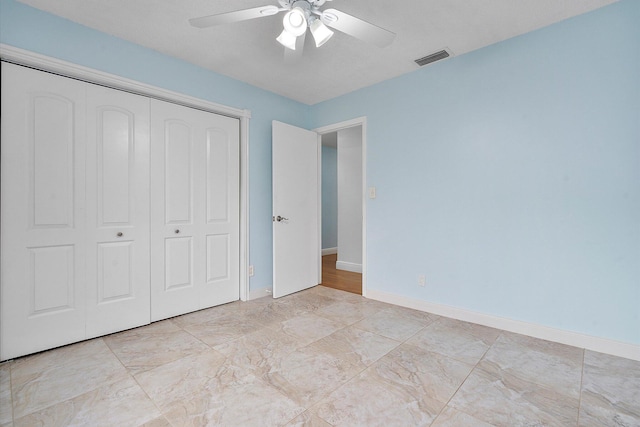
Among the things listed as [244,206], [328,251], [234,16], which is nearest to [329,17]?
[234,16]

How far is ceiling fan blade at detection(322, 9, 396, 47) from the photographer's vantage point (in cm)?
159

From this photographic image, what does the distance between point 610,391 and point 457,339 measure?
86 centimetres

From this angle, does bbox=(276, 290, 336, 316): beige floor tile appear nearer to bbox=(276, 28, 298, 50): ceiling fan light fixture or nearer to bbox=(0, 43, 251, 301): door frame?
bbox=(0, 43, 251, 301): door frame

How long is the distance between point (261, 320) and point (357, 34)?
2.40 m

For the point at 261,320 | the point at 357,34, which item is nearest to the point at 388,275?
the point at 261,320

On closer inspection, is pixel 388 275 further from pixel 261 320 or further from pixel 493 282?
pixel 261 320

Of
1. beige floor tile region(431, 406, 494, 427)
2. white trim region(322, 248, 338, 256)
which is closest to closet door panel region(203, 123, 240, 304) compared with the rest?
beige floor tile region(431, 406, 494, 427)

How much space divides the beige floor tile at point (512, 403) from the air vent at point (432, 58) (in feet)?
8.47

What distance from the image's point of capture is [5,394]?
1594 mm

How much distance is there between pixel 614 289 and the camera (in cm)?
202

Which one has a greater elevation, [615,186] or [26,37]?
[26,37]

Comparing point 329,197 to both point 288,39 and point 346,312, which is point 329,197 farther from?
point 288,39

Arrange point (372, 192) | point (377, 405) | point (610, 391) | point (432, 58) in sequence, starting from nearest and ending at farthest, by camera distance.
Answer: point (377, 405) < point (610, 391) < point (432, 58) < point (372, 192)

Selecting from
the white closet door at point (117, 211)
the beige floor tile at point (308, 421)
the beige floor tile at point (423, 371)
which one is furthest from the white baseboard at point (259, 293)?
the beige floor tile at point (308, 421)
